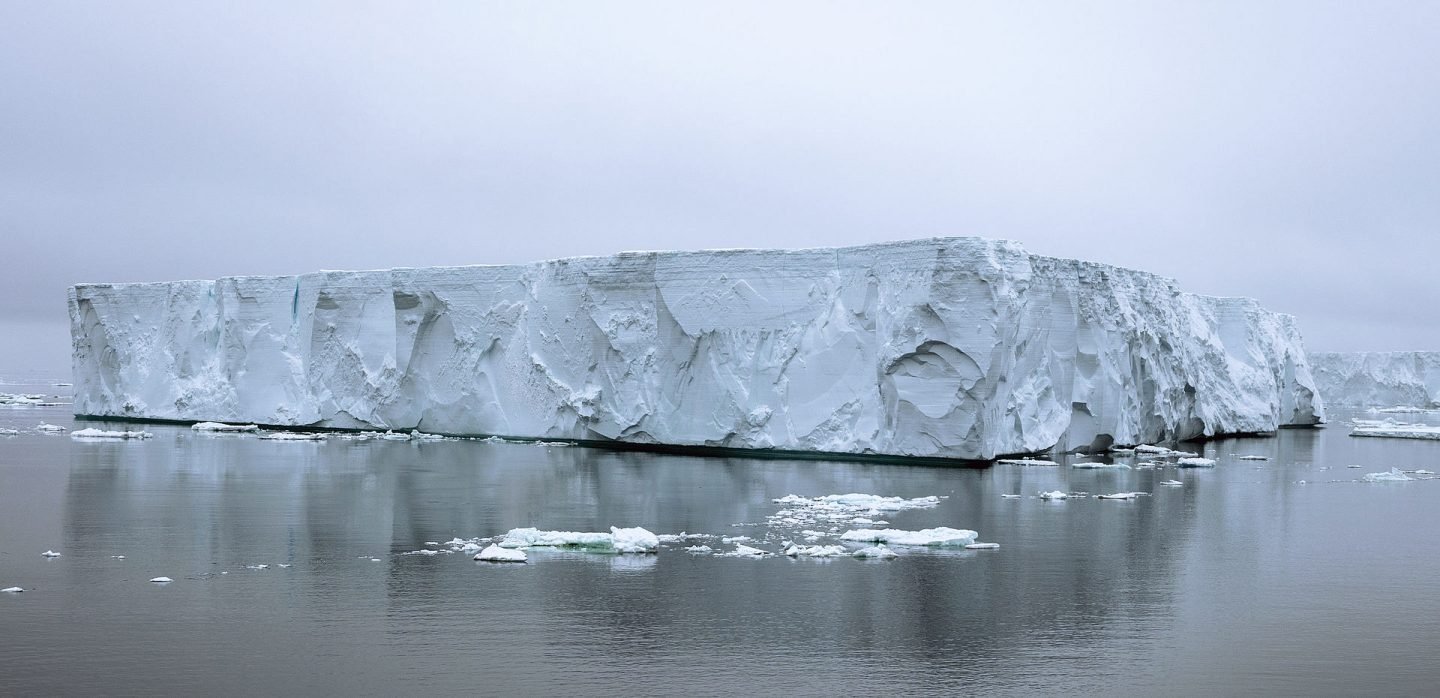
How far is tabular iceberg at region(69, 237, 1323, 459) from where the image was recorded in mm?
17297

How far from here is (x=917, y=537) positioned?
9.39 m

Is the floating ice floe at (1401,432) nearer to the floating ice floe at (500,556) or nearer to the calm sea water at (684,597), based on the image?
the calm sea water at (684,597)

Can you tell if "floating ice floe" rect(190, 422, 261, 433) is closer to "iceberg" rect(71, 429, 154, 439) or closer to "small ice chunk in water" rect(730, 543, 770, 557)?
"iceberg" rect(71, 429, 154, 439)

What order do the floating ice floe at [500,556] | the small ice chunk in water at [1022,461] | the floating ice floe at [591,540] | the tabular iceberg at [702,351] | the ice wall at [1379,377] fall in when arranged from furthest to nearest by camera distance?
the ice wall at [1379,377]
the small ice chunk in water at [1022,461]
the tabular iceberg at [702,351]
the floating ice floe at [591,540]
the floating ice floe at [500,556]

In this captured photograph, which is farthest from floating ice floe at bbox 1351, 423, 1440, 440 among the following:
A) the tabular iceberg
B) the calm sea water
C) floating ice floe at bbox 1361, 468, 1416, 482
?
the calm sea water

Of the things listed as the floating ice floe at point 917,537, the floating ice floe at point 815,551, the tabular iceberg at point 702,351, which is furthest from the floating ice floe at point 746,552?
the tabular iceberg at point 702,351

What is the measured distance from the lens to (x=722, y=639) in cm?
609

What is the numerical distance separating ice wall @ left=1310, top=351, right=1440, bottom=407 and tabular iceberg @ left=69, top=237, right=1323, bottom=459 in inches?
1079

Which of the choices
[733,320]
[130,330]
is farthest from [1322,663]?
[130,330]

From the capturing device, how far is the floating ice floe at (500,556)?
835cm

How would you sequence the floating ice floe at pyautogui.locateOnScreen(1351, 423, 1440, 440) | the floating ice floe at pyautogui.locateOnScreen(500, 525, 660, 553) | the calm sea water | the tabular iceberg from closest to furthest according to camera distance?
the calm sea water
the floating ice floe at pyautogui.locateOnScreen(500, 525, 660, 553)
the tabular iceberg
the floating ice floe at pyautogui.locateOnScreen(1351, 423, 1440, 440)

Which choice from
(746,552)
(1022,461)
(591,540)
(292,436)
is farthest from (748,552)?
(292,436)

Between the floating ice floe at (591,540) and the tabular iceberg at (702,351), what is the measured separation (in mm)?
8790

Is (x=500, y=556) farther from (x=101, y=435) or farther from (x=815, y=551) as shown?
(x=101, y=435)
